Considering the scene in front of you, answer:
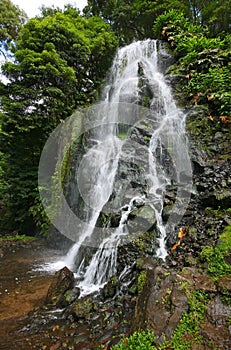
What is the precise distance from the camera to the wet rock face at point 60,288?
13.6 feet

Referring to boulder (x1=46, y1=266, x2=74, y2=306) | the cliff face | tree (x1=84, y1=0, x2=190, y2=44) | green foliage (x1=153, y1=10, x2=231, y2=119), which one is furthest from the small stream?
tree (x1=84, y1=0, x2=190, y2=44)

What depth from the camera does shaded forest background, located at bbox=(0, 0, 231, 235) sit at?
27.0ft

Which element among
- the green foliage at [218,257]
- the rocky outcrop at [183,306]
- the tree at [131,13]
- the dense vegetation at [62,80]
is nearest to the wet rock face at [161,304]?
the rocky outcrop at [183,306]

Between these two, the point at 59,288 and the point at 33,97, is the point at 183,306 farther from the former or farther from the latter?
the point at 33,97

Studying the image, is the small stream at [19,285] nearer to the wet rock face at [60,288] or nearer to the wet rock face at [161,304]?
the wet rock face at [60,288]

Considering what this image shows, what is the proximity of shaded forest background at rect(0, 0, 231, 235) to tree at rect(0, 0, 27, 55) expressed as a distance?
697cm

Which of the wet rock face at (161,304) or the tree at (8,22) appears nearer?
the wet rock face at (161,304)

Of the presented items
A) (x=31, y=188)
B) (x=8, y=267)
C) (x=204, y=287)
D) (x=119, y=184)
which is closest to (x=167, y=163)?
(x=119, y=184)

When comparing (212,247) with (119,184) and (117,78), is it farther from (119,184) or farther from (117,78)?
(117,78)

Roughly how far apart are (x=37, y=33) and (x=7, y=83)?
272 cm

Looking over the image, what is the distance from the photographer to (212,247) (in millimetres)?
3691

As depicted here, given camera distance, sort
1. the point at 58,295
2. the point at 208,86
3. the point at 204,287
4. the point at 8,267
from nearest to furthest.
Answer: the point at 204,287, the point at 58,295, the point at 8,267, the point at 208,86

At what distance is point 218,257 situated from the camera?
135 inches

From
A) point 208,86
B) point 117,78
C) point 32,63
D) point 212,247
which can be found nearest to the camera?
point 212,247
